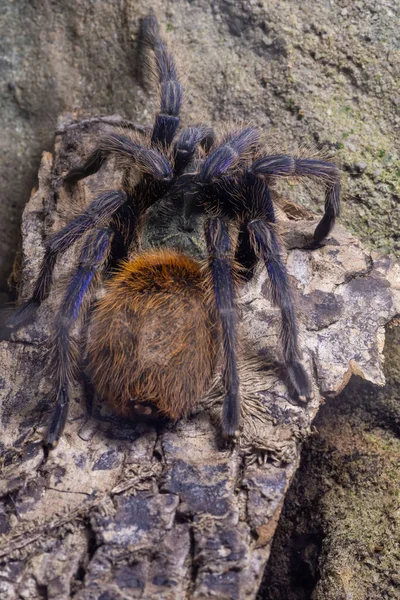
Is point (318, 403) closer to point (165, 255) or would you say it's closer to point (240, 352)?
point (240, 352)

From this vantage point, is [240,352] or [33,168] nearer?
[240,352]

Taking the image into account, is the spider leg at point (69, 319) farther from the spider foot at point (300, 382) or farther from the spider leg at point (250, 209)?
the spider foot at point (300, 382)

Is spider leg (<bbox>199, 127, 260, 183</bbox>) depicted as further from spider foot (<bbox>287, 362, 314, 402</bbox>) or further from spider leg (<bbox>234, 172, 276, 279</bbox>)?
spider foot (<bbox>287, 362, 314, 402</bbox>)

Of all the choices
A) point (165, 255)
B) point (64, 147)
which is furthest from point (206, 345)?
point (64, 147)

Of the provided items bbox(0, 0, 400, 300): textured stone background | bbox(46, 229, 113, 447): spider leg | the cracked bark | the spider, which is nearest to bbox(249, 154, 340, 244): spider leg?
the spider

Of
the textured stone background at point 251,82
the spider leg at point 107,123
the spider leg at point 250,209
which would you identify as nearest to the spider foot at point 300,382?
the textured stone background at point 251,82

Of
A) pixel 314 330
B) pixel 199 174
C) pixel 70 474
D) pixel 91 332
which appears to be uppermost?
pixel 199 174
